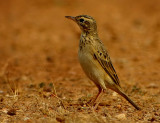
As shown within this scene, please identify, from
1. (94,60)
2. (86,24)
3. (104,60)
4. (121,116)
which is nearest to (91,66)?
(94,60)

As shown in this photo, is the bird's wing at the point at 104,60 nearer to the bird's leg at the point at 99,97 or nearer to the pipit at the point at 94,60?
the pipit at the point at 94,60

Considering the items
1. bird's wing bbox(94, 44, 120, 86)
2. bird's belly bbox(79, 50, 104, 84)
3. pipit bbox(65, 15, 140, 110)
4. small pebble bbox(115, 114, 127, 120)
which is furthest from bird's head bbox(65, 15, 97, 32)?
small pebble bbox(115, 114, 127, 120)

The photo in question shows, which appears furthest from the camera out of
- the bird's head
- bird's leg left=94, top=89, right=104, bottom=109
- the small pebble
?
the bird's head

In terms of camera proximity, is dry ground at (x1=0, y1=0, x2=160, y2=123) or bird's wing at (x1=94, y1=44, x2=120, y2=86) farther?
bird's wing at (x1=94, y1=44, x2=120, y2=86)

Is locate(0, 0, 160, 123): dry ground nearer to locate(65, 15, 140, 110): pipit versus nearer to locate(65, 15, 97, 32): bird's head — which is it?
locate(65, 15, 140, 110): pipit

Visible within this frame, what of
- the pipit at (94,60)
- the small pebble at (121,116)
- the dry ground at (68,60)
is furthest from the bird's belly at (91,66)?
the small pebble at (121,116)

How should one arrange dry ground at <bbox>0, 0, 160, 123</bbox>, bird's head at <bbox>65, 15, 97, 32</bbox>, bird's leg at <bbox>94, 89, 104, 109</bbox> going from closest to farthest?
dry ground at <bbox>0, 0, 160, 123</bbox> → bird's leg at <bbox>94, 89, 104, 109</bbox> → bird's head at <bbox>65, 15, 97, 32</bbox>

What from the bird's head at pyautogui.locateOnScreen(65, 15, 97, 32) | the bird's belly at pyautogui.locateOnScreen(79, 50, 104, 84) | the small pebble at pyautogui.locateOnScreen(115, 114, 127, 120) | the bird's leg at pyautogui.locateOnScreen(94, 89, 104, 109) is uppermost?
the bird's head at pyautogui.locateOnScreen(65, 15, 97, 32)

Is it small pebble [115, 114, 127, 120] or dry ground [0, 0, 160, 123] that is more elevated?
dry ground [0, 0, 160, 123]
